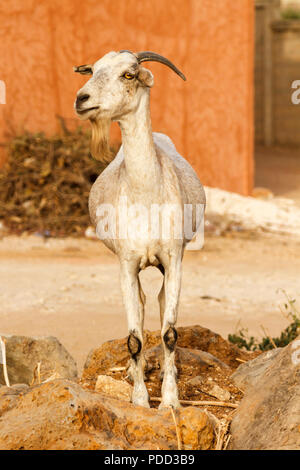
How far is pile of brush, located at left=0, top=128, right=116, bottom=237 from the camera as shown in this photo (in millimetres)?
9961

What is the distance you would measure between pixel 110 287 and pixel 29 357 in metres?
3.26

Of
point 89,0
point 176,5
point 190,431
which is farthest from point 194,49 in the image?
point 190,431

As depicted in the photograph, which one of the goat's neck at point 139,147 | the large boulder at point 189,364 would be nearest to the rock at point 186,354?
the large boulder at point 189,364

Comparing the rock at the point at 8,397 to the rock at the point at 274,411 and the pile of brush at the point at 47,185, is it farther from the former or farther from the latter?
the pile of brush at the point at 47,185

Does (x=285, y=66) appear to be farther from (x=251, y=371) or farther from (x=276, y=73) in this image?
(x=251, y=371)

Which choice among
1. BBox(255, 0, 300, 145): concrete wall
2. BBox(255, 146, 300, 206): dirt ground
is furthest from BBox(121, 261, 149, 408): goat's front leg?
BBox(255, 0, 300, 145): concrete wall

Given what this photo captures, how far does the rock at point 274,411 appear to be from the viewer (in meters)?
3.08

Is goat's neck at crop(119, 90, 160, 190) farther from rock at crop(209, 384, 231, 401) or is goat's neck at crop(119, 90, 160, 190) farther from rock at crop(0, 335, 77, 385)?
rock at crop(0, 335, 77, 385)

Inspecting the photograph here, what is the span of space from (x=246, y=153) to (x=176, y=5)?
8.43ft

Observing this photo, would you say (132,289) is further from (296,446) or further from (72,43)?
(72,43)

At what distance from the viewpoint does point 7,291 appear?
7.68m

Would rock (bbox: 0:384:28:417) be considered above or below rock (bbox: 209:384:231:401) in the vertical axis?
above

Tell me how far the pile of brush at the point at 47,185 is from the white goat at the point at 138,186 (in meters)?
6.17

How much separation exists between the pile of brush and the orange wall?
0.59 metres
